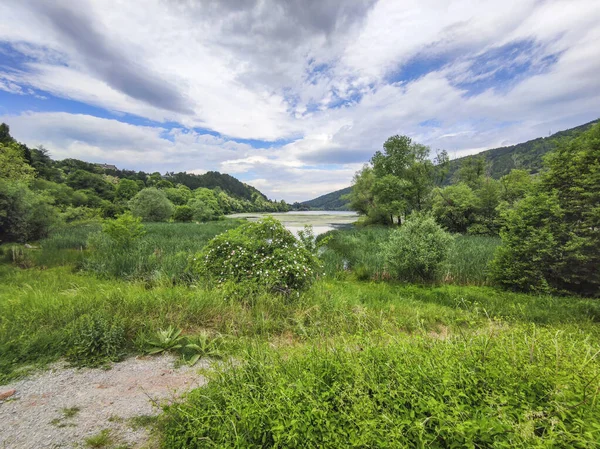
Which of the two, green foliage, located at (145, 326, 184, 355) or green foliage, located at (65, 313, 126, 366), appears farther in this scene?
green foliage, located at (145, 326, 184, 355)

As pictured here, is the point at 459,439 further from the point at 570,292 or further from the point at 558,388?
the point at 570,292

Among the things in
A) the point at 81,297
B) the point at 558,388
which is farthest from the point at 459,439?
the point at 81,297

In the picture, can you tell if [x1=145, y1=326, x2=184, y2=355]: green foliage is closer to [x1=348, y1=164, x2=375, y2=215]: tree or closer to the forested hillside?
the forested hillside

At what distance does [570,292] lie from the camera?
773cm

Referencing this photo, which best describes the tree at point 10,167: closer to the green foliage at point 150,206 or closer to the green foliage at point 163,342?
the green foliage at point 150,206

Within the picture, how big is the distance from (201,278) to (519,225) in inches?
408

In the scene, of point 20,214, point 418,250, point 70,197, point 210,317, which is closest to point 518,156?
point 418,250

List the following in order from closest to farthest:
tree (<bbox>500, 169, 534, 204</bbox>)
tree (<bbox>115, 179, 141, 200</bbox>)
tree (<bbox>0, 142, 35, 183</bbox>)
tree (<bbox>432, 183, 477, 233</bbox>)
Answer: tree (<bbox>0, 142, 35, 183</bbox>)
tree (<bbox>500, 169, 534, 204</bbox>)
tree (<bbox>432, 183, 477, 233</bbox>)
tree (<bbox>115, 179, 141, 200</bbox>)

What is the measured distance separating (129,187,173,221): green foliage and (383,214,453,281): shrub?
42978 millimetres

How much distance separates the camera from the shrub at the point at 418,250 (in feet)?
30.8

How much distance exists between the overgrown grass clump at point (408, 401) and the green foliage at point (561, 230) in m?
7.33

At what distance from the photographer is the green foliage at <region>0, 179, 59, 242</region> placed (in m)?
12.5

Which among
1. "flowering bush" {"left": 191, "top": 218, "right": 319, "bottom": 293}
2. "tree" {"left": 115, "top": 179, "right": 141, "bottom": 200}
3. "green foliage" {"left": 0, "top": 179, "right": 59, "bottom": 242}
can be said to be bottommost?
"flowering bush" {"left": 191, "top": 218, "right": 319, "bottom": 293}

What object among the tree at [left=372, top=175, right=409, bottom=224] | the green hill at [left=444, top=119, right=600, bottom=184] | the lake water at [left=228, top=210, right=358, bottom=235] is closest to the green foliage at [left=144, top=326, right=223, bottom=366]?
the lake water at [left=228, top=210, right=358, bottom=235]
